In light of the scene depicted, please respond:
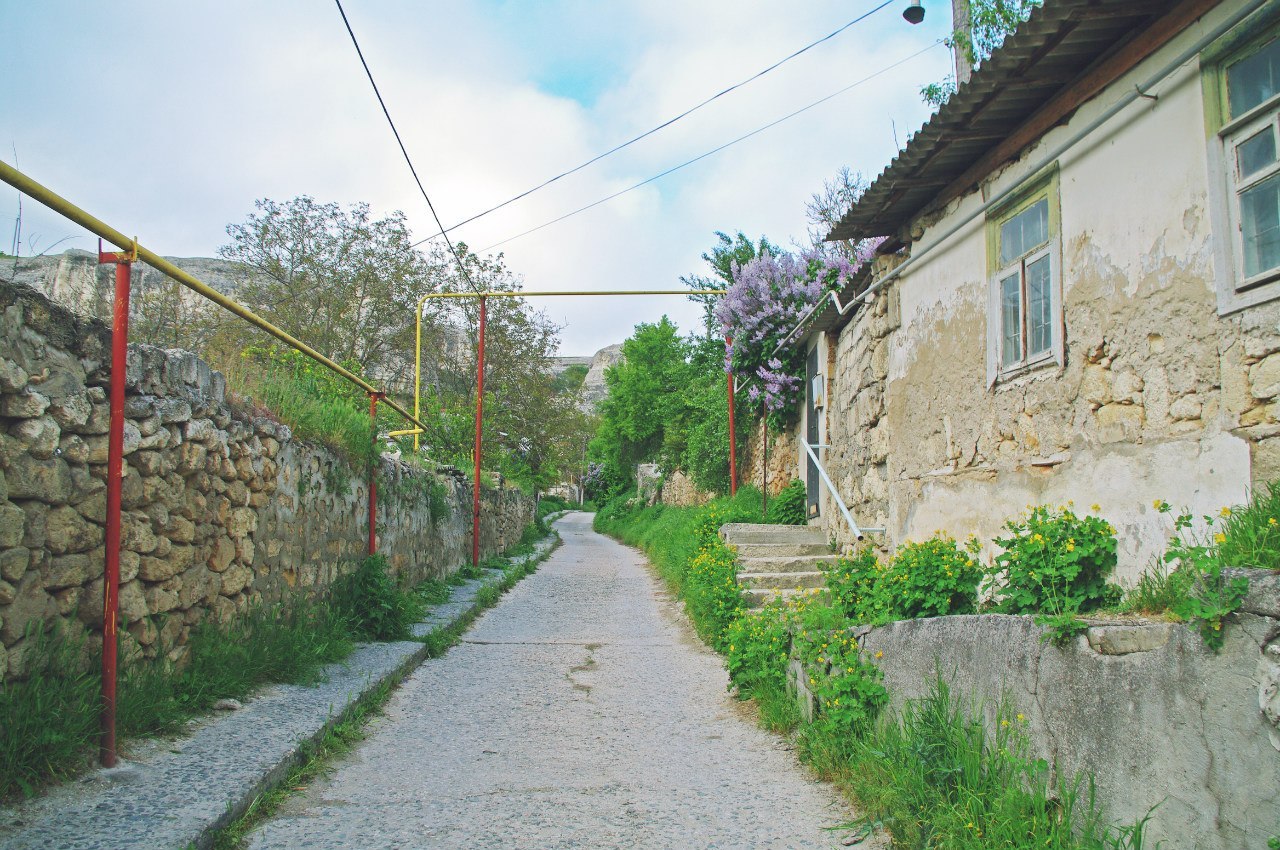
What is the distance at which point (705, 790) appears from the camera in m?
4.00

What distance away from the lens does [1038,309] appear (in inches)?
188

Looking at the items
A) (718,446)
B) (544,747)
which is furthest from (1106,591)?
(718,446)

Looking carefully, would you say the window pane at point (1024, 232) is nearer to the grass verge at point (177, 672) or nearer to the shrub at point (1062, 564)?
the shrub at point (1062, 564)

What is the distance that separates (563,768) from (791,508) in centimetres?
781

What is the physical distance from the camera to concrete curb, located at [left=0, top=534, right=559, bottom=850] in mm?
2721

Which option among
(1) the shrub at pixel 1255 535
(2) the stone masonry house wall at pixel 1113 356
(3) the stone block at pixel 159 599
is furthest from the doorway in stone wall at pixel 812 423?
(3) the stone block at pixel 159 599

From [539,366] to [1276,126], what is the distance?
22.7m

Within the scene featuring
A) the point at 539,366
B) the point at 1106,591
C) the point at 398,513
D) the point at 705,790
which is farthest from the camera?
the point at 539,366

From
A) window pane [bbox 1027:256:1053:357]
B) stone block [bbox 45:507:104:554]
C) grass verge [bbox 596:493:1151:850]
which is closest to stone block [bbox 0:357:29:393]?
stone block [bbox 45:507:104:554]

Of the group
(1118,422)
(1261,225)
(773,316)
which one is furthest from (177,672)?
(773,316)

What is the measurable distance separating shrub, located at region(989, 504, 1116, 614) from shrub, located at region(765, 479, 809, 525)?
7.53 metres

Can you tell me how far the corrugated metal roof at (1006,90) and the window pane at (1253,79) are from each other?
0.56 metres

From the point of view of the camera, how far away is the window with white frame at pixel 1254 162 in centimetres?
317

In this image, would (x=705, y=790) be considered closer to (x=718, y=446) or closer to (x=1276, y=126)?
(x=1276, y=126)
